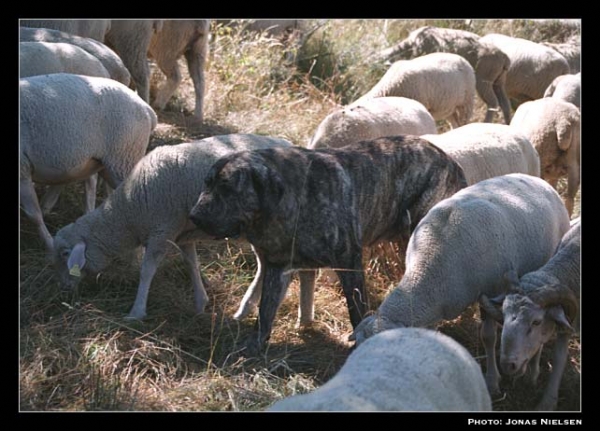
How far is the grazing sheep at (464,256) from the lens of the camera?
557 centimetres

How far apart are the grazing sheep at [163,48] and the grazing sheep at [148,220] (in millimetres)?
3264

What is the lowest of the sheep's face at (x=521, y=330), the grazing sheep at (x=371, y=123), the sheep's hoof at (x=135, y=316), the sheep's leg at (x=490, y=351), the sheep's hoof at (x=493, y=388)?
the sheep's hoof at (x=135, y=316)

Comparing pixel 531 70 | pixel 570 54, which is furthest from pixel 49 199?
pixel 570 54

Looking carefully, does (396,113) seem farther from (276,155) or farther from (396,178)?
(276,155)

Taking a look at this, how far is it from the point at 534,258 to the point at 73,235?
3.28 metres

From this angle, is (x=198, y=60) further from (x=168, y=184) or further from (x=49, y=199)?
(x=168, y=184)

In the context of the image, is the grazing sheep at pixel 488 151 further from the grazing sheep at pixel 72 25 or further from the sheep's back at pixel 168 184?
the grazing sheep at pixel 72 25

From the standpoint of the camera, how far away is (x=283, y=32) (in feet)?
44.6

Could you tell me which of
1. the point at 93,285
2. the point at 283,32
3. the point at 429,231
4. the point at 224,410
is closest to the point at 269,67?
the point at 283,32

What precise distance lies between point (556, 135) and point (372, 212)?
3068 millimetres

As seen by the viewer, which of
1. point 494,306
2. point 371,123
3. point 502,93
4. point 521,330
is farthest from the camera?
point 502,93

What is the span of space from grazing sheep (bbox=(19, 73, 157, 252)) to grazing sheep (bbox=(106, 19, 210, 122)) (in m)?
2.57

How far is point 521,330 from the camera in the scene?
5301mm

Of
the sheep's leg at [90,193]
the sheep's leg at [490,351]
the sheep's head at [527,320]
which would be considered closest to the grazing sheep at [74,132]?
the sheep's leg at [90,193]
